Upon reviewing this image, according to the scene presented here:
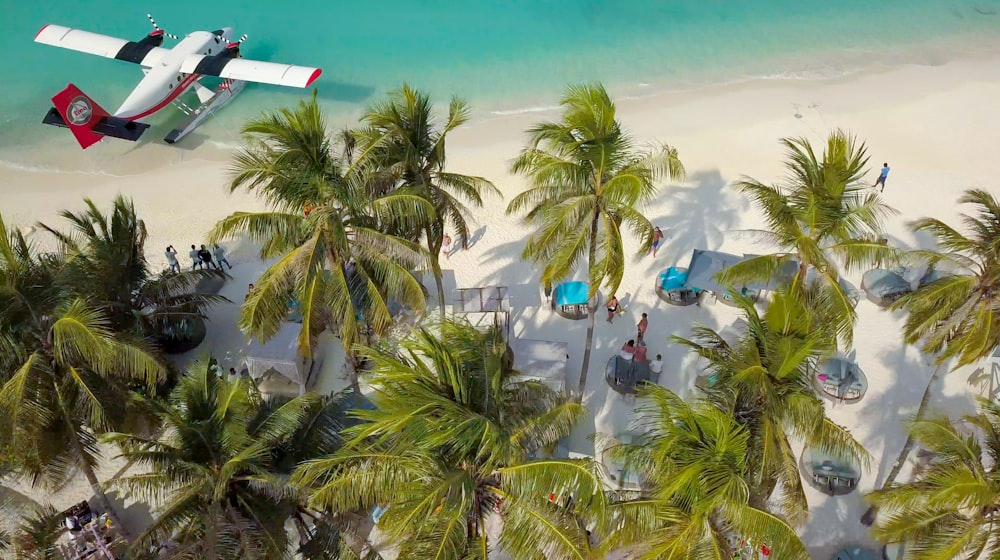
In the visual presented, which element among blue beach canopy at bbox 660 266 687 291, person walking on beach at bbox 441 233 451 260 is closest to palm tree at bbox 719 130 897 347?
blue beach canopy at bbox 660 266 687 291

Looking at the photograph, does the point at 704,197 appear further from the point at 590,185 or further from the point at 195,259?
the point at 195,259

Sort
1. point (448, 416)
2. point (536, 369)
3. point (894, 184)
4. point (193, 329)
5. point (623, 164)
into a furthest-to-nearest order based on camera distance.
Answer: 1. point (894, 184)
2. point (193, 329)
3. point (536, 369)
4. point (623, 164)
5. point (448, 416)

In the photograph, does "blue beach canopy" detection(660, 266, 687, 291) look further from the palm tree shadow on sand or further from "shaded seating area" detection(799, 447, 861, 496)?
"shaded seating area" detection(799, 447, 861, 496)

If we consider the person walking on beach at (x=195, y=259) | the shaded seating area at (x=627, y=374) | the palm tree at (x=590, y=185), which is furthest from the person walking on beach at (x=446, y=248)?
A: the person walking on beach at (x=195, y=259)

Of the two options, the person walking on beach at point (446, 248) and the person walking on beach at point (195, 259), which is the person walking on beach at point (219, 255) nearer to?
the person walking on beach at point (195, 259)

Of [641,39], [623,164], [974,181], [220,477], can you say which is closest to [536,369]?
[623,164]

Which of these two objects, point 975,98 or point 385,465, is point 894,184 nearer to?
point 975,98

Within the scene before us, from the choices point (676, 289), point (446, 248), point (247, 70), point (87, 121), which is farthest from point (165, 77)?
point (676, 289)
